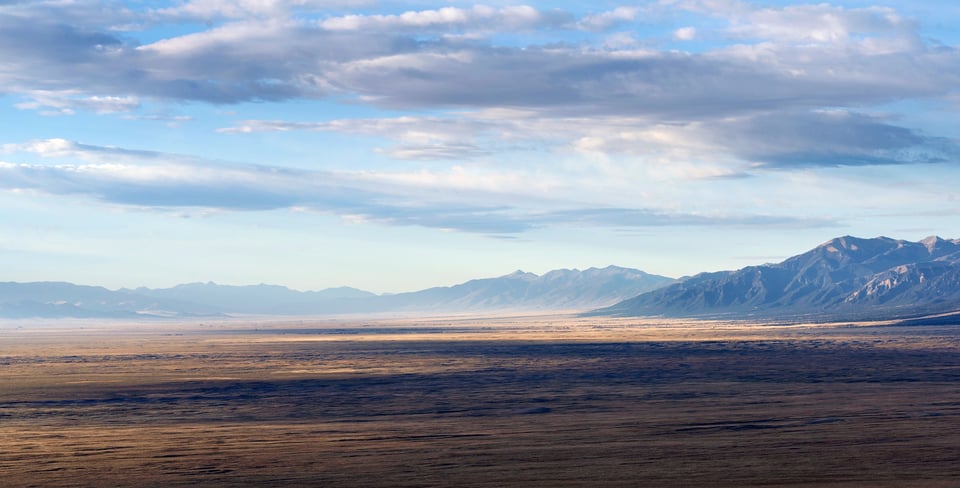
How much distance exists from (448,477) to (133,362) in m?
72.0

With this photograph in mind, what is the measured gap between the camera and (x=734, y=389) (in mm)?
69875

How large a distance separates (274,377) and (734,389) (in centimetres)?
3350

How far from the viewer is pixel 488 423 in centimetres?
5331

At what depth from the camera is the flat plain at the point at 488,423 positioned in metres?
39.8

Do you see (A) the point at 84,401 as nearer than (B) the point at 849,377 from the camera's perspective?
Yes

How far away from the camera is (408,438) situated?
4841 centimetres

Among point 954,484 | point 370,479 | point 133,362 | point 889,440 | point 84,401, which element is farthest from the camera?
point 133,362

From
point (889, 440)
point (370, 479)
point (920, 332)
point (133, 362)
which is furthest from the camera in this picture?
point (920, 332)

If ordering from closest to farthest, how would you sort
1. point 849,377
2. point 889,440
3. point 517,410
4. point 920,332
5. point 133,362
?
point 889,440 < point 517,410 < point 849,377 < point 133,362 < point 920,332

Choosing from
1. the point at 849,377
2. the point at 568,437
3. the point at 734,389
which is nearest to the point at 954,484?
the point at 568,437

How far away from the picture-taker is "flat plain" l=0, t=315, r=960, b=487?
39.8 metres

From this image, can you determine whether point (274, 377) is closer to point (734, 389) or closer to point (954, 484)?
point (734, 389)

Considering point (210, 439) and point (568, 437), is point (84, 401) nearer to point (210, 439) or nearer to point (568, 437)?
point (210, 439)

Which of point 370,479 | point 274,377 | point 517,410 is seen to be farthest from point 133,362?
point 370,479
